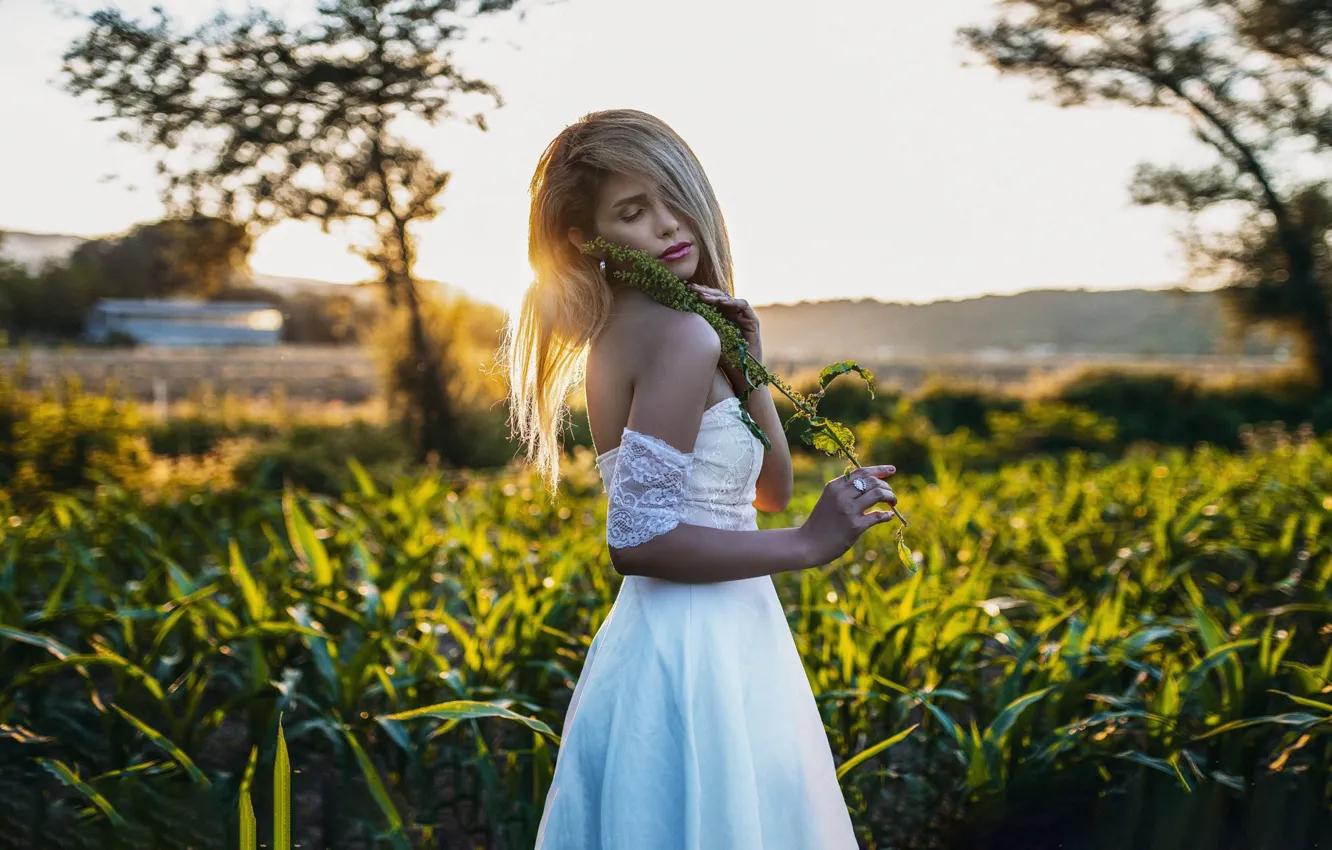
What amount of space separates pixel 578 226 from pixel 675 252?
177 millimetres

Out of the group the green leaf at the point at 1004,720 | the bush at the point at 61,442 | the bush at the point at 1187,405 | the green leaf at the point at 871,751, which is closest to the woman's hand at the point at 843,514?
the green leaf at the point at 871,751

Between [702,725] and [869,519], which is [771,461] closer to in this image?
[869,519]

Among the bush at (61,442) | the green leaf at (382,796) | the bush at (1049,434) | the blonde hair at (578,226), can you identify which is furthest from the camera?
the bush at (1049,434)

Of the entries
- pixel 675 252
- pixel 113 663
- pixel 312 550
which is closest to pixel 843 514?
pixel 675 252

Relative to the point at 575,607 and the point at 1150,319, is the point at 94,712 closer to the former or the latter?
the point at 575,607

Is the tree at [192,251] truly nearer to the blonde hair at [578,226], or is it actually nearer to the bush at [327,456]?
the bush at [327,456]

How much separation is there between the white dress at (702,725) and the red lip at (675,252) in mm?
223

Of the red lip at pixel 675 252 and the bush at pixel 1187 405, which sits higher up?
the red lip at pixel 675 252

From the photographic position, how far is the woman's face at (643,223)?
4.51ft

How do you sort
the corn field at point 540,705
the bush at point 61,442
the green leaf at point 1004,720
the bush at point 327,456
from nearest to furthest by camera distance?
the green leaf at point 1004,720 < the corn field at point 540,705 < the bush at point 61,442 < the bush at point 327,456

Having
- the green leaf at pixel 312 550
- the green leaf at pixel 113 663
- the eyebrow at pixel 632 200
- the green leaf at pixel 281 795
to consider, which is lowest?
the green leaf at pixel 113 663

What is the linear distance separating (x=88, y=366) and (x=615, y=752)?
31.6m

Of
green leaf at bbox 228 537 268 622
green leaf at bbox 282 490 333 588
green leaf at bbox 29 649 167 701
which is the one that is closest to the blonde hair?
green leaf at bbox 29 649 167 701

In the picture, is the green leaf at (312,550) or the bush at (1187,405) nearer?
the green leaf at (312,550)
